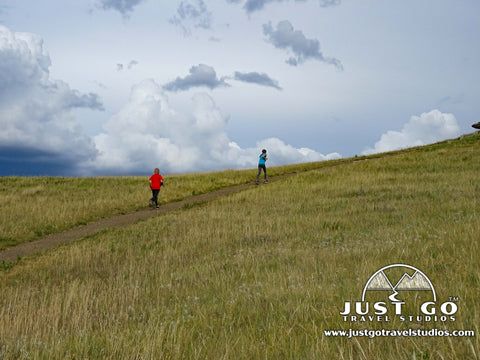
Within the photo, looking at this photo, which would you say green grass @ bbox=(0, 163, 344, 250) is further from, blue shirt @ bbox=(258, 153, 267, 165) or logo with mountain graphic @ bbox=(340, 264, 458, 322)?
logo with mountain graphic @ bbox=(340, 264, 458, 322)

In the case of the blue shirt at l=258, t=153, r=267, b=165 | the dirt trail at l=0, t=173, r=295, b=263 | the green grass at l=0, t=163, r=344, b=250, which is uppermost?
the blue shirt at l=258, t=153, r=267, b=165

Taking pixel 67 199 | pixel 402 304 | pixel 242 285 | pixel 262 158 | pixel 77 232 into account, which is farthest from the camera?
pixel 262 158

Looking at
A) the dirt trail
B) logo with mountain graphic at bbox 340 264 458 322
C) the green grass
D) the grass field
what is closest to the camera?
the grass field

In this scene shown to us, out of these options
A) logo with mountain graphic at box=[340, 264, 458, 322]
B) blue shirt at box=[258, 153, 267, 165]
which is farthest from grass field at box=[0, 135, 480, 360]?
blue shirt at box=[258, 153, 267, 165]

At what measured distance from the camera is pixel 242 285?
600 centimetres

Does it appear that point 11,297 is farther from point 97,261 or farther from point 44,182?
point 44,182

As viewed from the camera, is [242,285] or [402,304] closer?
[402,304]

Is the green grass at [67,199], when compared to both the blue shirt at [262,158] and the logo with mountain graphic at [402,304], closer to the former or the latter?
the blue shirt at [262,158]

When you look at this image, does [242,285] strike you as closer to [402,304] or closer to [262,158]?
[402,304]

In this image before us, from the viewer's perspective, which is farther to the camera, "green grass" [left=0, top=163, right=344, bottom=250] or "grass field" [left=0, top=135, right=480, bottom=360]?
"green grass" [left=0, top=163, right=344, bottom=250]

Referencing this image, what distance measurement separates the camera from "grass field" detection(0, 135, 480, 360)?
3.85 m

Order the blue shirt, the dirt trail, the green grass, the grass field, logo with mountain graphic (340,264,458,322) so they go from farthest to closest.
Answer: the blue shirt < the green grass < the dirt trail < logo with mountain graphic (340,264,458,322) < the grass field

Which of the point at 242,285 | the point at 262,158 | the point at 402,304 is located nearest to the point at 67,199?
the point at 262,158

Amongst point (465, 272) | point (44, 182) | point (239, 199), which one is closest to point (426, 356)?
point (465, 272)
